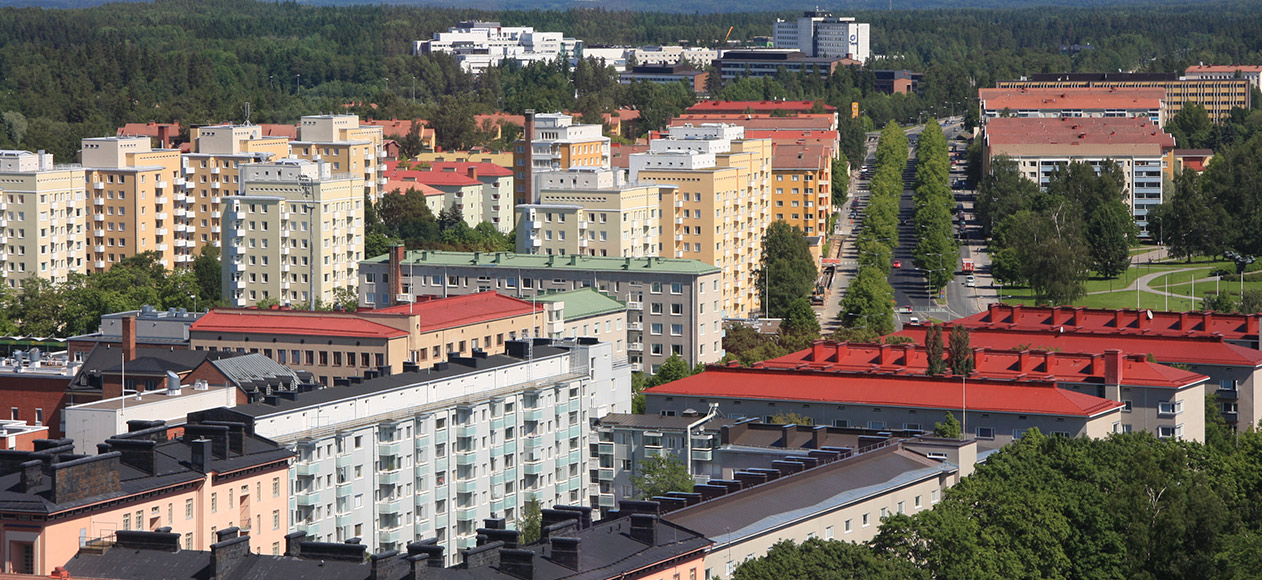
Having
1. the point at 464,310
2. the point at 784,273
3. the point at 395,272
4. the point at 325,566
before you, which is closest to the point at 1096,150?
the point at 784,273

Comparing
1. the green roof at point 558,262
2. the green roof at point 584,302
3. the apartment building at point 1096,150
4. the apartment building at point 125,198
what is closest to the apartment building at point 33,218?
the apartment building at point 125,198

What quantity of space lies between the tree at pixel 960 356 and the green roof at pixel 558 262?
25812 mm

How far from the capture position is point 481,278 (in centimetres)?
9962

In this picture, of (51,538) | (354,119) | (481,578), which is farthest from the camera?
(354,119)

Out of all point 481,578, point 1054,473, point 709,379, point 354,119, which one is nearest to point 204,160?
point 354,119

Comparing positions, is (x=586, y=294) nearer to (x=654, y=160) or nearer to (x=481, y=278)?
(x=481, y=278)

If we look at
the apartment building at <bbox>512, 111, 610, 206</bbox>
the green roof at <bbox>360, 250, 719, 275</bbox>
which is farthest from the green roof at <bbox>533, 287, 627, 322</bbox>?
the apartment building at <bbox>512, 111, 610, 206</bbox>

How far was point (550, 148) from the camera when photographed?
135375mm

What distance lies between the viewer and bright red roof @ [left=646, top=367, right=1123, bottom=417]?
68.3 metres

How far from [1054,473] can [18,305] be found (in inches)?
2600

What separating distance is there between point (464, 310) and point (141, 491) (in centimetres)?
4022

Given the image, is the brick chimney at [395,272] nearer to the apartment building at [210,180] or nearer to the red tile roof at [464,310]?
the red tile roof at [464,310]

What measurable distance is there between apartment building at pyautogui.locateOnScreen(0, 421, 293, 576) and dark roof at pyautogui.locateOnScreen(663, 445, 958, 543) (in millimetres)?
9815

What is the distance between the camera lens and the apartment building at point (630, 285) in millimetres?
97438
